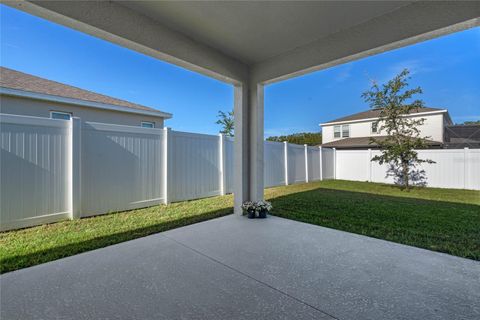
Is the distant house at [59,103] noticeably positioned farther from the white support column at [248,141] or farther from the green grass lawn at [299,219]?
the white support column at [248,141]

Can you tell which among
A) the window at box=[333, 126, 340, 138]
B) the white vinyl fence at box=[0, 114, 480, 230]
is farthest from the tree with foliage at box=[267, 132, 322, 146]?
the white vinyl fence at box=[0, 114, 480, 230]

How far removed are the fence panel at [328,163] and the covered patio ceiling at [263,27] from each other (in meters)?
8.21

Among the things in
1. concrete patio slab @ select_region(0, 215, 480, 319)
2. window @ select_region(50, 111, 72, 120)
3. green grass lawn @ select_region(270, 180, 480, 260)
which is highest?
window @ select_region(50, 111, 72, 120)

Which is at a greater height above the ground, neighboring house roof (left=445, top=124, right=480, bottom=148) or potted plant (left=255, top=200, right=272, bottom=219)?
neighboring house roof (left=445, top=124, right=480, bottom=148)

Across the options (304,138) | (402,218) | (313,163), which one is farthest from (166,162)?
(304,138)

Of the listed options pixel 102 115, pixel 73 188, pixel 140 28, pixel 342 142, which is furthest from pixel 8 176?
pixel 342 142

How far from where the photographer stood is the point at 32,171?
3.43 meters

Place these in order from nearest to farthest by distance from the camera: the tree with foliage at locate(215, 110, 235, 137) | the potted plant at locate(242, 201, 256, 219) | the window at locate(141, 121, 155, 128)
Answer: the potted plant at locate(242, 201, 256, 219)
the window at locate(141, 121, 155, 128)
the tree with foliage at locate(215, 110, 235, 137)

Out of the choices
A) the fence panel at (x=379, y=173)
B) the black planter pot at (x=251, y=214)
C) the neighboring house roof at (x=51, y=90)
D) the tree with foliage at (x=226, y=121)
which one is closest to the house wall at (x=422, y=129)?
the fence panel at (x=379, y=173)

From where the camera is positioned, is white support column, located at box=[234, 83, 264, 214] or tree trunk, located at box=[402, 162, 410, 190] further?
tree trunk, located at box=[402, 162, 410, 190]

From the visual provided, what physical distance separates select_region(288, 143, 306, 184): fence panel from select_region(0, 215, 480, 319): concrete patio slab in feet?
20.5

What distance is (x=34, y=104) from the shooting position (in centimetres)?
652

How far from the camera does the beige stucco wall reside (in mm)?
6191

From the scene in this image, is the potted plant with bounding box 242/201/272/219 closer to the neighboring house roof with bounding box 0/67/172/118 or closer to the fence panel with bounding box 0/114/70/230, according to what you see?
the fence panel with bounding box 0/114/70/230
